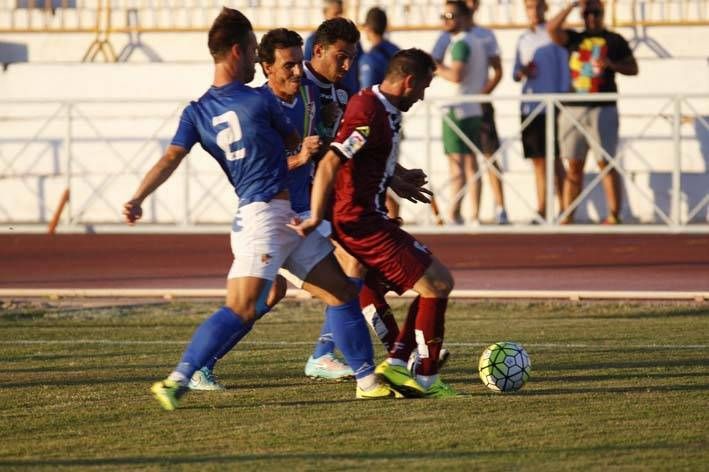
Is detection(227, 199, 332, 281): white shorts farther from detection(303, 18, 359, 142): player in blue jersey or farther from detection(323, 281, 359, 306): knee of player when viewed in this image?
detection(303, 18, 359, 142): player in blue jersey

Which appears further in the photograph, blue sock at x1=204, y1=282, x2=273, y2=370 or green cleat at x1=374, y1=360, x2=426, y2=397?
green cleat at x1=374, y1=360, x2=426, y2=397

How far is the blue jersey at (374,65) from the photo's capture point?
52.5 feet

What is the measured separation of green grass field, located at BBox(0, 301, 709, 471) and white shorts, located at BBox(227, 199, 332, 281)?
0.69m

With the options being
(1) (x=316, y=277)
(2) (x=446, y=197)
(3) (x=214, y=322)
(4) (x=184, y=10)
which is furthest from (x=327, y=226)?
(4) (x=184, y=10)

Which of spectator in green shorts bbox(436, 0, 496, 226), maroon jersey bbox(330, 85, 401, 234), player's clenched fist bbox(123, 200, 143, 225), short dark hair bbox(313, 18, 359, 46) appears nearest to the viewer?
player's clenched fist bbox(123, 200, 143, 225)

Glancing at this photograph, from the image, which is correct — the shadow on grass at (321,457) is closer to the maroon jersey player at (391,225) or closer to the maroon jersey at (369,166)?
the maroon jersey player at (391,225)

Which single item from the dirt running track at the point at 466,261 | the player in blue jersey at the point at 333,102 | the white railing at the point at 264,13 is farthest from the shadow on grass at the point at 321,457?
the white railing at the point at 264,13

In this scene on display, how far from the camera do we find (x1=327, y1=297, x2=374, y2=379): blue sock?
782cm

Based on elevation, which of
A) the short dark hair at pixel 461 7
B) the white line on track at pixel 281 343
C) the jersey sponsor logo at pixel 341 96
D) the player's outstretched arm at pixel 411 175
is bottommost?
the white line on track at pixel 281 343

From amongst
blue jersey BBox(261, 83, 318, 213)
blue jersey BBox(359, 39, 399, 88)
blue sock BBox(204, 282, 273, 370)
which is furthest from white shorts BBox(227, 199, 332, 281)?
blue jersey BBox(359, 39, 399, 88)

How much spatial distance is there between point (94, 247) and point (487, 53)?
5.17 meters

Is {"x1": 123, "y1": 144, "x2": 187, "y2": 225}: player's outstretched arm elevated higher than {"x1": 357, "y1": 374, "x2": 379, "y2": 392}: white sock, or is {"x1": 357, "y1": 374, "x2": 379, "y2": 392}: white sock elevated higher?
{"x1": 123, "y1": 144, "x2": 187, "y2": 225}: player's outstretched arm

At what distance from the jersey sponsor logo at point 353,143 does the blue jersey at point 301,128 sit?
807 mm

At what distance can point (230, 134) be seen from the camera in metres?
7.44
